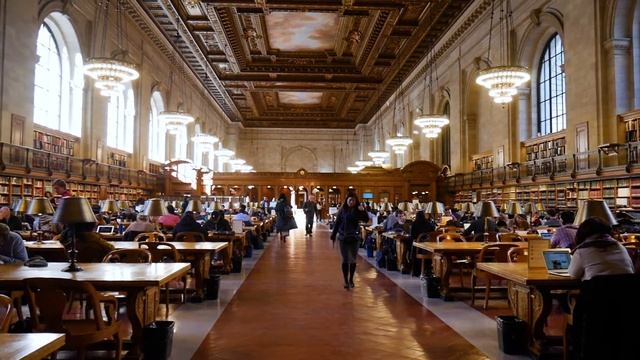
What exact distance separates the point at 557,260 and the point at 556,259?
1 cm

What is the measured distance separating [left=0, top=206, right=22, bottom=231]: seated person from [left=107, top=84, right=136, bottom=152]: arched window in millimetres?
10806

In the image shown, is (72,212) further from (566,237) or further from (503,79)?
(503,79)

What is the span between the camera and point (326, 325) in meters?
5.61

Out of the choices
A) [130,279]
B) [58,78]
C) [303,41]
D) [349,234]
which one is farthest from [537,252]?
[303,41]

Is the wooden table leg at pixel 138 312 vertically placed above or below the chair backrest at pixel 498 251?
below

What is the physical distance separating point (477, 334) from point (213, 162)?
35.1 m

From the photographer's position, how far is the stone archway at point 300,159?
44.8 meters

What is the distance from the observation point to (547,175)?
1485 centimetres

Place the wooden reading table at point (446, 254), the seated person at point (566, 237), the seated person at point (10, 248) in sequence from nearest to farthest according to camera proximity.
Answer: the seated person at point (10, 248) → the seated person at point (566, 237) → the wooden reading table at point (446, 254)

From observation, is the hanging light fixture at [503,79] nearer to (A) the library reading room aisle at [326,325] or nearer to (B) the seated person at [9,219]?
(A) the library reading room aisle at [326,325]

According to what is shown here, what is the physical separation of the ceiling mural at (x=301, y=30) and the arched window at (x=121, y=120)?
6.17 m

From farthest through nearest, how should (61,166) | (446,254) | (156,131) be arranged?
(156,131), (61,166), (446,254)

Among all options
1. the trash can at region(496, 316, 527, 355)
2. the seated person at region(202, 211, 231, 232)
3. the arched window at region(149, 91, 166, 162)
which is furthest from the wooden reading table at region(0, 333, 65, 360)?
the arched window at region(149, 91, 166, 162)

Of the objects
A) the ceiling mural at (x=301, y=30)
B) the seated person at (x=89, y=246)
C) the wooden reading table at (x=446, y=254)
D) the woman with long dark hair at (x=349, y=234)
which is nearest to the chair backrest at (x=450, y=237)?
the wooden reading table at (x=446, y=254)
